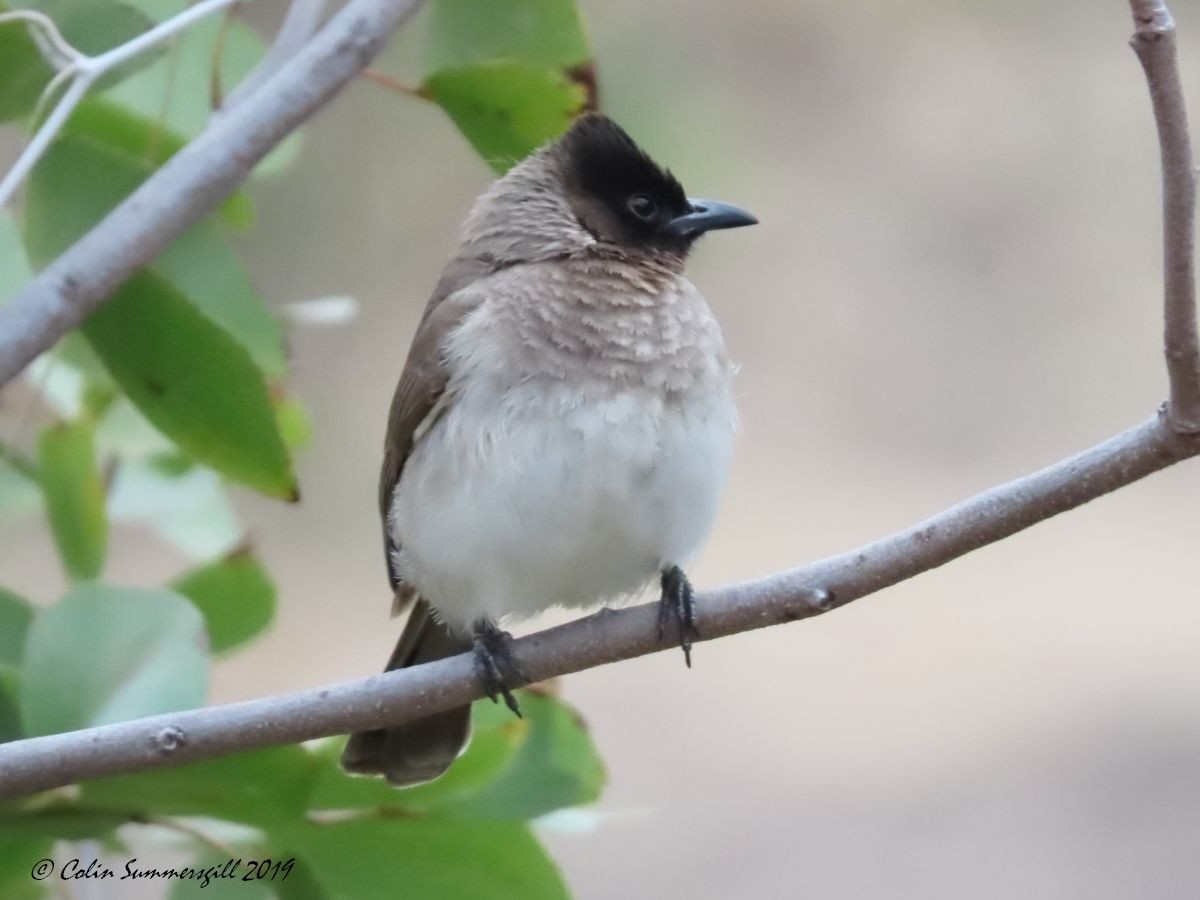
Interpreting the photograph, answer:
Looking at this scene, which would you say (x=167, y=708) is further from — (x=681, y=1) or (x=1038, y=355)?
(x=1038, y=355)

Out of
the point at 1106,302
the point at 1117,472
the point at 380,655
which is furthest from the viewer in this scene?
the point at 1106,302

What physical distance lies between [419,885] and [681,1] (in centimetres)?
354

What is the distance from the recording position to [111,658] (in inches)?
54.8

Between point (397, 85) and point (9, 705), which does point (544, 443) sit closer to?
point (397, 85)

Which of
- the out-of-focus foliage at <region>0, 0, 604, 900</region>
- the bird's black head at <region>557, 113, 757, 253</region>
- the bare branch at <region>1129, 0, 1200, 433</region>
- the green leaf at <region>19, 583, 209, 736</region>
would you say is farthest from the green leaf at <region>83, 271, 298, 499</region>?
the bare branch at <region>1129, 0, 1200, 433</region>

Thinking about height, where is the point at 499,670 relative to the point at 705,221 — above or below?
below

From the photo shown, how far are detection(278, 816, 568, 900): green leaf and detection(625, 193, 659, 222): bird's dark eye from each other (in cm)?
79

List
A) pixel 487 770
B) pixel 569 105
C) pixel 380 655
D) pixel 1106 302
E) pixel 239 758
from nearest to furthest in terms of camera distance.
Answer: pixel 239 758 → pixel 487 770 → pixel 569 105 → pixel 380 655 → pixel 1106 302

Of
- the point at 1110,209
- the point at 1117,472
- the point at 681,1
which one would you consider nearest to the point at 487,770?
the point at 1117,472

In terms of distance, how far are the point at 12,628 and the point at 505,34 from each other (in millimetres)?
684

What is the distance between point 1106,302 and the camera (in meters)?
4.83

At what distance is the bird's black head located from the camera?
6.42ft

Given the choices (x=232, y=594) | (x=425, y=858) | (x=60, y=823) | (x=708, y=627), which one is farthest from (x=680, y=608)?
(x=60, y=823)

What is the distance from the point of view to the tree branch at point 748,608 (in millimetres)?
1157
